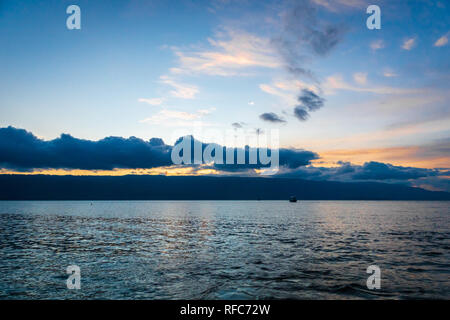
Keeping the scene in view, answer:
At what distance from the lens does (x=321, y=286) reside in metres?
21.2

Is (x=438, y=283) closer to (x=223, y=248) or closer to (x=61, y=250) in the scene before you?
(x=223, y=248)

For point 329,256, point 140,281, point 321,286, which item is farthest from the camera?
→ point 329,256

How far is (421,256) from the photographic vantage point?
33.5 m

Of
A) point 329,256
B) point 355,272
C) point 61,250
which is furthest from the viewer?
point 61,250

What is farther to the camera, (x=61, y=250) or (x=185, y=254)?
(x=61, y=250)

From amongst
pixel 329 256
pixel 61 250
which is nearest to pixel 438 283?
pixel 329 256
